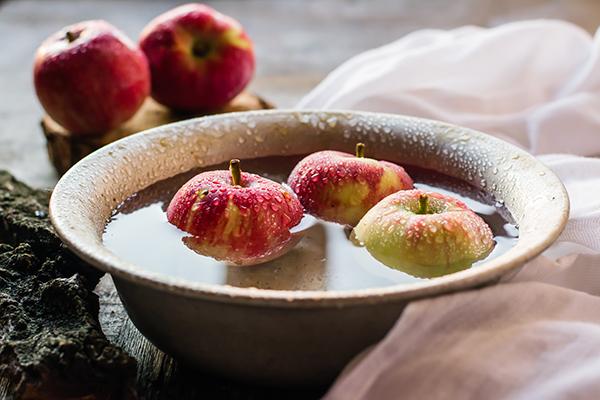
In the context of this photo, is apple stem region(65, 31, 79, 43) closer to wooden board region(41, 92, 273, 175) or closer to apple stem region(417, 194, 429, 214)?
wooden board region(41, 92, 273, 175)

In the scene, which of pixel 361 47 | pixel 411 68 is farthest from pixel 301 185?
pixel 361 47

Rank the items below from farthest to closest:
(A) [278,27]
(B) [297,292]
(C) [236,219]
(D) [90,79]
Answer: (A) [278,27] → (D) [90,79] → (C) [236,219] → (B) [297,292]

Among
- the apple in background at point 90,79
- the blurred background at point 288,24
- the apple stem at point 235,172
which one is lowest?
the blurred background at point 288,24

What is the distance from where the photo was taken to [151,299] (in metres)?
0.56

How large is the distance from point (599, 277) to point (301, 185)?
0.84 ft

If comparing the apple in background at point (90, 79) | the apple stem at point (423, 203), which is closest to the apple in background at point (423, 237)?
the apple stem at point (423, 203)

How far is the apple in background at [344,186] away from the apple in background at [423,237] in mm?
39

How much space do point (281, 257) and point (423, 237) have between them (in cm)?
11

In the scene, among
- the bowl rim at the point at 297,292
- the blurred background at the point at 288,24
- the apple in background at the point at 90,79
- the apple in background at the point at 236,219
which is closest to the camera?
the bowl rim at the point at 297,292

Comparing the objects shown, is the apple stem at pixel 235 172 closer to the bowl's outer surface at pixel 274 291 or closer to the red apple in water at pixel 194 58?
the bowl's outer surface at pixel 274 291

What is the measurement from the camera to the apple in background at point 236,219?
2.07 feet

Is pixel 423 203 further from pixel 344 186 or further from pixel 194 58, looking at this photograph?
pixel 194 58

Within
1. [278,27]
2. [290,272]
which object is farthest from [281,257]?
[278,27]

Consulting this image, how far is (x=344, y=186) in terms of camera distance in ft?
2.26
